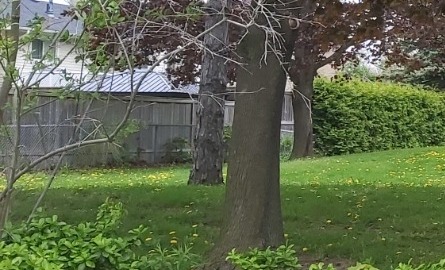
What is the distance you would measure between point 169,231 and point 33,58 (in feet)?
11.3

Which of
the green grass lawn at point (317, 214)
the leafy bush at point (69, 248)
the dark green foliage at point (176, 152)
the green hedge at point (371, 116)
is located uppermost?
the green hedge at point (371, 116)

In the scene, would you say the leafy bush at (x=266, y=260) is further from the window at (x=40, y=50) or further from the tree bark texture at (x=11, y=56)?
the tree bark texture at (x=11, y=56)

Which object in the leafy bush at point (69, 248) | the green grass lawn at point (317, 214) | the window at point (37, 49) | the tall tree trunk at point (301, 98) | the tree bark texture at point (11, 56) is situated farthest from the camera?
the tall tree trunk at point (301, 98)

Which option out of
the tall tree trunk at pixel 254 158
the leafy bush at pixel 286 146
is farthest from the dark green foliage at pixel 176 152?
the tall tree trunk at pixel 254 158

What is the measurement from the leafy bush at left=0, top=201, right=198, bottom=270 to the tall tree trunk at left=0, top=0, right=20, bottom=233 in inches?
5.4

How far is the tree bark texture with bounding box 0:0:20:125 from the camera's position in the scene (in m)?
4.06

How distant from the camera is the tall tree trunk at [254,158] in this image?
18.5ft

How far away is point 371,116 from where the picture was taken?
24.8 metres

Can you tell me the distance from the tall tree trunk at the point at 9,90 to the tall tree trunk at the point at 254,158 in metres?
1.73

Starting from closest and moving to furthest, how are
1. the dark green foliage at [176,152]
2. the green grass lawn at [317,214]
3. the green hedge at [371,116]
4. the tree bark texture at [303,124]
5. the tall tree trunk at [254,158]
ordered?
the tall tree trunk at [254,158]
the green grass lawn at [317,214]
the tree bark texture at [303,124]
the dark green foliage at [176,152]
the green hedge at [371,116]

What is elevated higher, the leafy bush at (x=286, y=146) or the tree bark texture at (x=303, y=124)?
the tree bark texture at (x=303, y=124)

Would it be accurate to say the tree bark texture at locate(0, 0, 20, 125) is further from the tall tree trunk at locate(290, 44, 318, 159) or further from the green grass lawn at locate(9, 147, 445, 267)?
the tall tree trunk at locate(290, 44, 318, 159)

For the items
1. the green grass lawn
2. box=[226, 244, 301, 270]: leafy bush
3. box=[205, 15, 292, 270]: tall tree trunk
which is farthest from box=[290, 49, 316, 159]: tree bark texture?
box=[226, 244, 301, 270]: leafy bush

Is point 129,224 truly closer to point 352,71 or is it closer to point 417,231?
point 417,231
